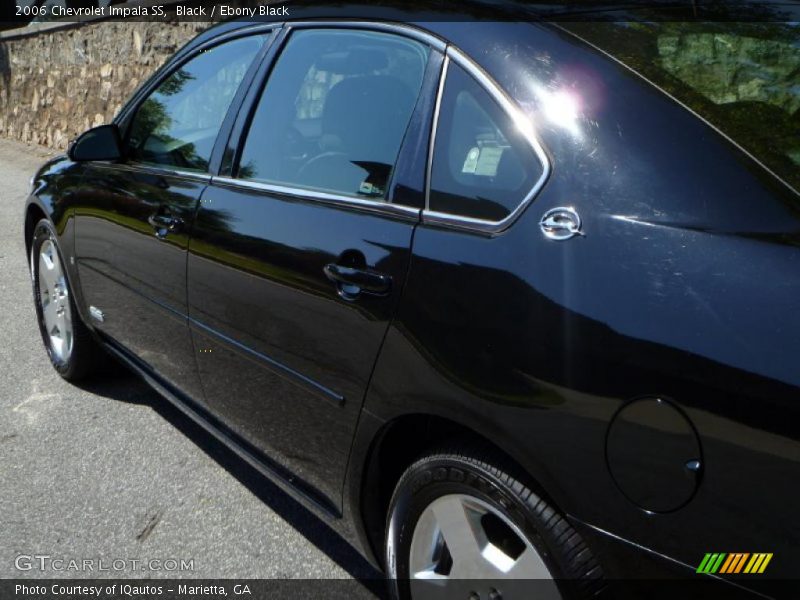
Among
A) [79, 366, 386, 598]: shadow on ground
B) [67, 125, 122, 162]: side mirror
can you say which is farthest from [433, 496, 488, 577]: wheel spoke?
[67, 125, 122, 162]: side mirror

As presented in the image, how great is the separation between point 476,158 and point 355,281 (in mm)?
452

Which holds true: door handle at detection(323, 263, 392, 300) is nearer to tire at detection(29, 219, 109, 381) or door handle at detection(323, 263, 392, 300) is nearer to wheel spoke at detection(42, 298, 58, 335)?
tire at detection(29, 219, 109, 381)

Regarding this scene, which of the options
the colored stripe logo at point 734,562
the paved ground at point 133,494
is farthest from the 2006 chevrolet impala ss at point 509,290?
the paved ground at point 133,494

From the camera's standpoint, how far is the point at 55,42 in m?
15.7

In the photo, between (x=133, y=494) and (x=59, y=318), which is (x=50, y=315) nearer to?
(x=59, y=318)

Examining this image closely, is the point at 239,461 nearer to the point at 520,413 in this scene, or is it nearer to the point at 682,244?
the point at 520,413

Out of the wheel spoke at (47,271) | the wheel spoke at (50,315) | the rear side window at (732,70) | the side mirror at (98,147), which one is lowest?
the wheel spoke at (50,315)

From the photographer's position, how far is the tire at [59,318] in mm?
4406

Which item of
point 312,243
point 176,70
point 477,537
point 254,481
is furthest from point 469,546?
point 176,70

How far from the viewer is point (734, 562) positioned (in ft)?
5.22

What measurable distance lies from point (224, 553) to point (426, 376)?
1.42 m

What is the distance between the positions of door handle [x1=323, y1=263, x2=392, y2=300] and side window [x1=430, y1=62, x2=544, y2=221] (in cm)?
23

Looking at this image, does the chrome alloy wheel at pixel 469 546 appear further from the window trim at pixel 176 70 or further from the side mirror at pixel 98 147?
the side mirror at pixel 98 147

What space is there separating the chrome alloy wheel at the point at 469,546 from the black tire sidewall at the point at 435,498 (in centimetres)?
2
